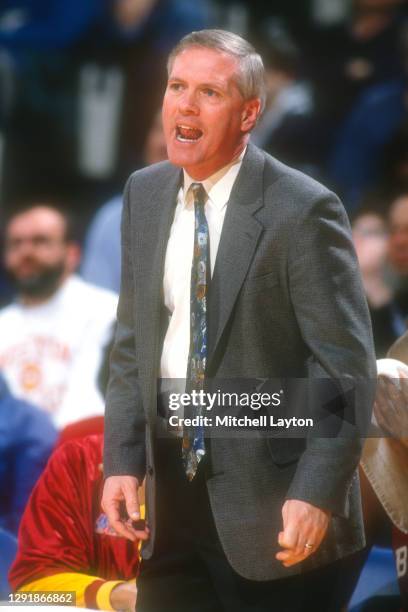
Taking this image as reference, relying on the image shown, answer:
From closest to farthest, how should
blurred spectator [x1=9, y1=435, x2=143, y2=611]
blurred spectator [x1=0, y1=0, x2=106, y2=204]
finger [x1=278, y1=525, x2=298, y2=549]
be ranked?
1. finger [x1=278, y1=525, x2=298, y2=549]
2. blurred spectator [x1=9, y1=435, x2=143, y2=611]
3. blurred spectator [x1=0, y1=0, x2=106, y2=204]

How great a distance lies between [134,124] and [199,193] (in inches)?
18.7

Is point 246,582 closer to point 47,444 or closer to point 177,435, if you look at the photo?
point 177,435

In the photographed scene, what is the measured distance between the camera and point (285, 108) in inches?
80.8

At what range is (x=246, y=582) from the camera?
5.48 ft

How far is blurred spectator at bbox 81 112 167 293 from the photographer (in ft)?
6.86

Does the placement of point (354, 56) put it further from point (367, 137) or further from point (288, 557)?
point (288, 557)

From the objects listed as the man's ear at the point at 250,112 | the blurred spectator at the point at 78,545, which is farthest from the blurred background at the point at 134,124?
the man's ear at the point at 250,112

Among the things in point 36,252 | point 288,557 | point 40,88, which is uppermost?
point 40,88

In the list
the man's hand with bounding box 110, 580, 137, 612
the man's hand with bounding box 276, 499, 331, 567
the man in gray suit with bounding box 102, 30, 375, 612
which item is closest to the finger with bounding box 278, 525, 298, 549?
the man's hand with bounding box 276, 499, 331, 567

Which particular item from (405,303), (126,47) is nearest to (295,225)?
(405,303)

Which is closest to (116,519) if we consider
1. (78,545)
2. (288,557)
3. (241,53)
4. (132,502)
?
(132,502)

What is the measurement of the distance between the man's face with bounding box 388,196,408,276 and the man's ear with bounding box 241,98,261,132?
0.48 m

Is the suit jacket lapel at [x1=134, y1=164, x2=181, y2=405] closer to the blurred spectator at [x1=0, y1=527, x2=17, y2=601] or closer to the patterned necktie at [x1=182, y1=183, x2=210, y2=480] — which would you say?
the patterned necktie at [x1=182, y1=183, x2=210, y2=480]

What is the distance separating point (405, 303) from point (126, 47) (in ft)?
2.70
